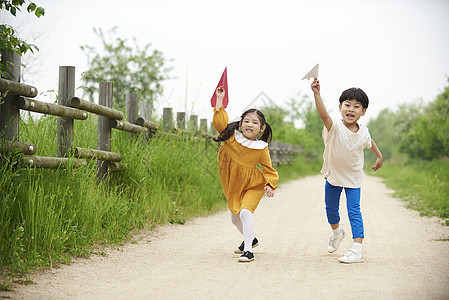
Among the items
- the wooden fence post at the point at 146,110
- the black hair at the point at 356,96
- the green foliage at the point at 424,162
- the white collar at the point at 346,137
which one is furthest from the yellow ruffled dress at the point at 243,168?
the green foliage at the point at 424,162

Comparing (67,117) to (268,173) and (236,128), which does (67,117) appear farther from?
(268,173)

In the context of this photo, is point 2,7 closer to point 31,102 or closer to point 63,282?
point 31,102

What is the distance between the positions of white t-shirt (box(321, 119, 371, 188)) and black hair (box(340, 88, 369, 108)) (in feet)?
0.83

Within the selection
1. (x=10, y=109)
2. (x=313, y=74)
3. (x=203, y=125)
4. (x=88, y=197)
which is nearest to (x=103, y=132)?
(x=88, y=197)

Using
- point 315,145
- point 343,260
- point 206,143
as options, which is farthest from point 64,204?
point 315,145

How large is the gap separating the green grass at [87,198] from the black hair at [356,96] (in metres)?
2.83

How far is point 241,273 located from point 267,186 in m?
1.11

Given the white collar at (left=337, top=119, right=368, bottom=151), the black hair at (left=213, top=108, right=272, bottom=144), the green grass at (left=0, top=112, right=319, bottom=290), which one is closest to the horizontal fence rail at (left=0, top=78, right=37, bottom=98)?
the green grass at (left=0, top=112, right=319, bottom=290)

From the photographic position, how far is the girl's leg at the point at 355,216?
5.18 m

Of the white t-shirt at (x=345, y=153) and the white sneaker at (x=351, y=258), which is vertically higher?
the white t-shirt at (x=345, y=153)

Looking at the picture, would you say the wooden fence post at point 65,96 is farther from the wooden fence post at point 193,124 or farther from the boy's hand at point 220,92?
the wooden fence post at point 193,124

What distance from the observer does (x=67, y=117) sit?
5785 millimetres

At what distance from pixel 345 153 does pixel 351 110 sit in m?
0.44

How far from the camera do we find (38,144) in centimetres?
554
